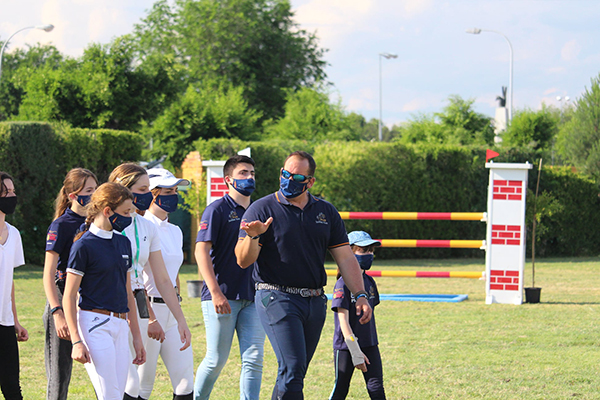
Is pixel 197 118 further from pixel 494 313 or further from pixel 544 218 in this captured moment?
pixel 494 313

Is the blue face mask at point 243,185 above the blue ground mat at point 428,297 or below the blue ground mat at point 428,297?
above

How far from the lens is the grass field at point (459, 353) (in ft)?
→ 19.7

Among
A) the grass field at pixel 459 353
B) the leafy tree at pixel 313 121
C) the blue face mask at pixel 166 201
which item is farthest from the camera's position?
the leafy tree at pixel 313 121

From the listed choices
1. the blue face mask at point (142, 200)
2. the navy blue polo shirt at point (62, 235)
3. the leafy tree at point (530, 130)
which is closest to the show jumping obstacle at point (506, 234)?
the blue face mask at point (142, 200)

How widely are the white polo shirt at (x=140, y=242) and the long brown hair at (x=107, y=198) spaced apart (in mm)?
426

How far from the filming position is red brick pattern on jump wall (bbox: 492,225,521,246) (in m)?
11.3

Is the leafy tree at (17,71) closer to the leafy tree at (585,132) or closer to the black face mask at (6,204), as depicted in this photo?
the leafy tree at (585,132)

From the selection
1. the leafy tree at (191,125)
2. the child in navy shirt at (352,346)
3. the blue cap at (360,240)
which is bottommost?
the child in navy shirt at (352,346)

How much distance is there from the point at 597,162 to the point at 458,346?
1736cm

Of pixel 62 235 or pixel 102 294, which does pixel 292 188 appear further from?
pixel 62 235

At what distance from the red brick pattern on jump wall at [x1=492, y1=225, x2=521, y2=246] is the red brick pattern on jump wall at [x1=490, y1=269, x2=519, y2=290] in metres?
0.48

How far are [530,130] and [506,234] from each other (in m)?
18.3

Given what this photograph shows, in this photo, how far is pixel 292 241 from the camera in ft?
13.8

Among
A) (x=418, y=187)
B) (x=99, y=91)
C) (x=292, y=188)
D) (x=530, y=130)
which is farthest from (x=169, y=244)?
(x=530, y=130)
